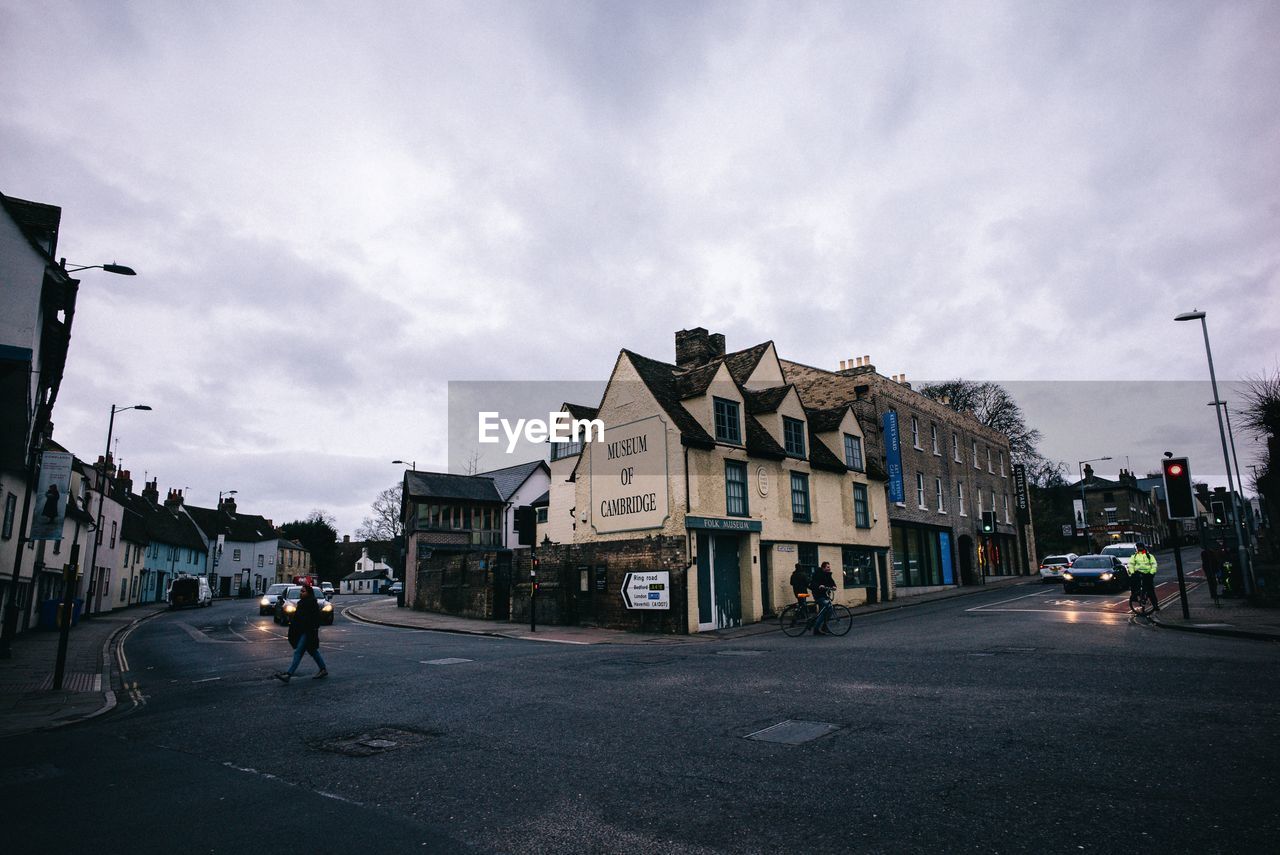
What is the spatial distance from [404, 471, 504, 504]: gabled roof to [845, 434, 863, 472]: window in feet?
85.7

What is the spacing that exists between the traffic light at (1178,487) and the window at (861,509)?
13.2 meters

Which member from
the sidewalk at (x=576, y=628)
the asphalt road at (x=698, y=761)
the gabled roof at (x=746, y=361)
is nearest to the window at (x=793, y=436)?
the gabled roof at (x=746, y=361)

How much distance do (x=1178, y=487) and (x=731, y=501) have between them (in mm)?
11963

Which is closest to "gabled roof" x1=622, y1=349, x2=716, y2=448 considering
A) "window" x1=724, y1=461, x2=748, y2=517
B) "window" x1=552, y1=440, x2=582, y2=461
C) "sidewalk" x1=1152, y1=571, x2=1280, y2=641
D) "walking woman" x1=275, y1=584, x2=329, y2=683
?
"window" x1=724, y1=461, x2=748, y2=517

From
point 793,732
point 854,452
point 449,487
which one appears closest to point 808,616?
point 793,732

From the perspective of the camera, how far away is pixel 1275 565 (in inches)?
792

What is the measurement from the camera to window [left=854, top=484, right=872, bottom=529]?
97.6 feet

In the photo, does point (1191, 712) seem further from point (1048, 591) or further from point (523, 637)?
point (1048, 591)

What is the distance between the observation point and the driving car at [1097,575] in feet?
89.4

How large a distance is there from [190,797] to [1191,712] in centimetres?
922

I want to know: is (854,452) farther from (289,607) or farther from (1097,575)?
(289,607)

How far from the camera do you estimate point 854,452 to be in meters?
30.5

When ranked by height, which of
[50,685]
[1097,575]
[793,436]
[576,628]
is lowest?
[576,628]

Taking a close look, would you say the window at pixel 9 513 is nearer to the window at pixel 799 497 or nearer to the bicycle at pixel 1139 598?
the window at pixel 799 497
